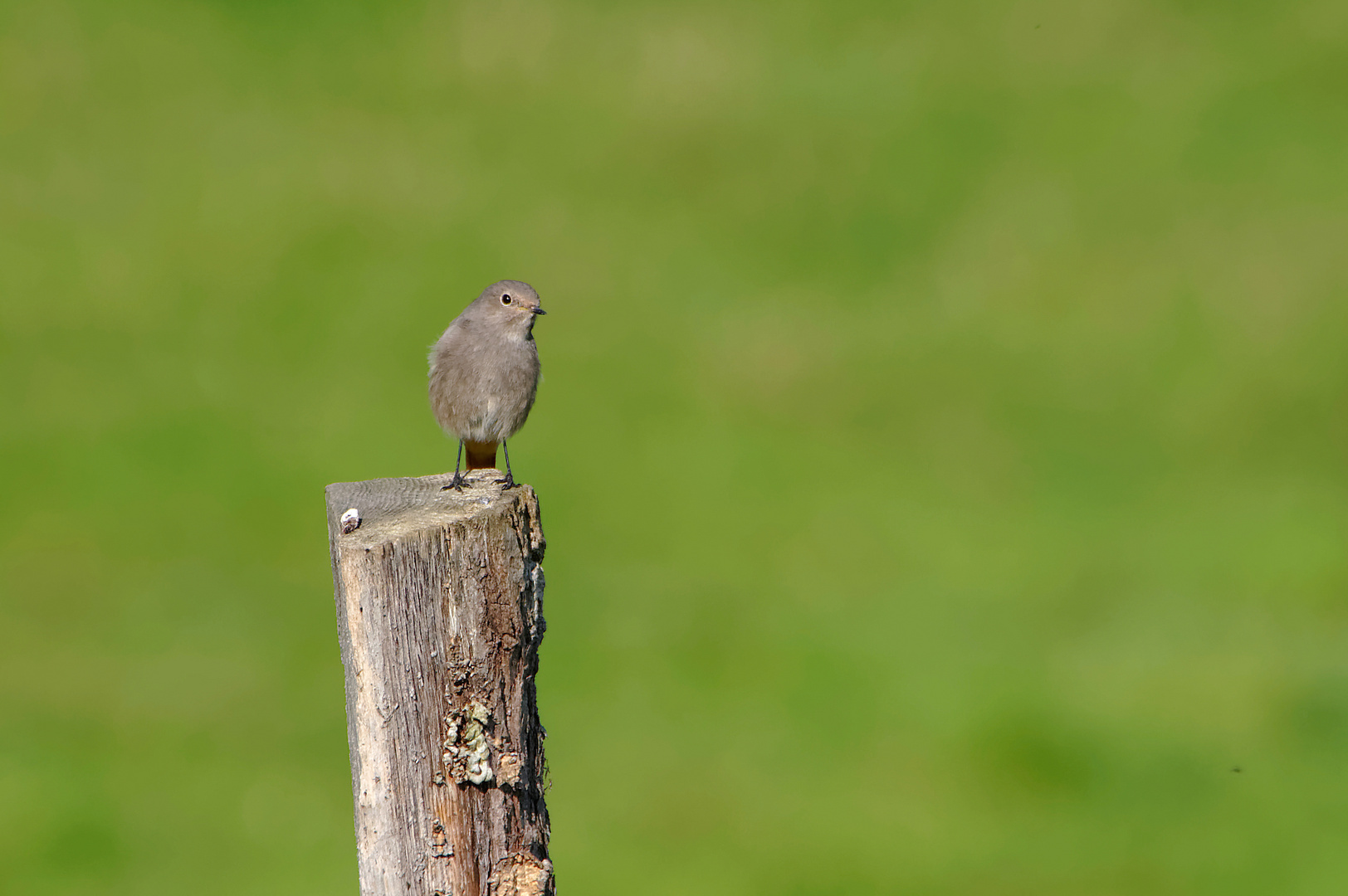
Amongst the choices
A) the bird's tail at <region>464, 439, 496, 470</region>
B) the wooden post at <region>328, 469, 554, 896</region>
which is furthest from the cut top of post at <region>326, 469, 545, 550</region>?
the bird's tail at <region>464, 439, 496, 470</region>

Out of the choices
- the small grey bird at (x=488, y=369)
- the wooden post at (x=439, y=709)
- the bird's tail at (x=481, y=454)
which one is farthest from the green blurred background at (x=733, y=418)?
the wooden post at (x=439, y=709)

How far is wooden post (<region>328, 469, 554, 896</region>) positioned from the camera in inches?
142

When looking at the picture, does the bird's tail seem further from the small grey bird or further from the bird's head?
the bird's head

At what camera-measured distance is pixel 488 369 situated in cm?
614

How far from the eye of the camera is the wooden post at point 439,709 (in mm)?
3605

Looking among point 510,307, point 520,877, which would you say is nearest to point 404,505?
point 520,877

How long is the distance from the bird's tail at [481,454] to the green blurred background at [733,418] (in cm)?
467

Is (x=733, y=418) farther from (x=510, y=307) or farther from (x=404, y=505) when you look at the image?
(x=404, y=505)

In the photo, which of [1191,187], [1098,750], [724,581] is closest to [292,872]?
[724,581]

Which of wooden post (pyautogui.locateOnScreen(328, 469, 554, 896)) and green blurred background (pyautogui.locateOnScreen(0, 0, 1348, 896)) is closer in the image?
wooden post (pyautogui.locateOnScreen(328, 469, 554, 896))

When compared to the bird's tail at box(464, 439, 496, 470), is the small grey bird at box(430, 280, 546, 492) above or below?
above

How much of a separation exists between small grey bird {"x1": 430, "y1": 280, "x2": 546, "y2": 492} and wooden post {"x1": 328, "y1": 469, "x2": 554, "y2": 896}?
242 centimetres

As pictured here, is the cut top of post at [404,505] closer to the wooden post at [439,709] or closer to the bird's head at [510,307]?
the wooden post at [439,709]

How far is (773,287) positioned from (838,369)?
112 centimetres
